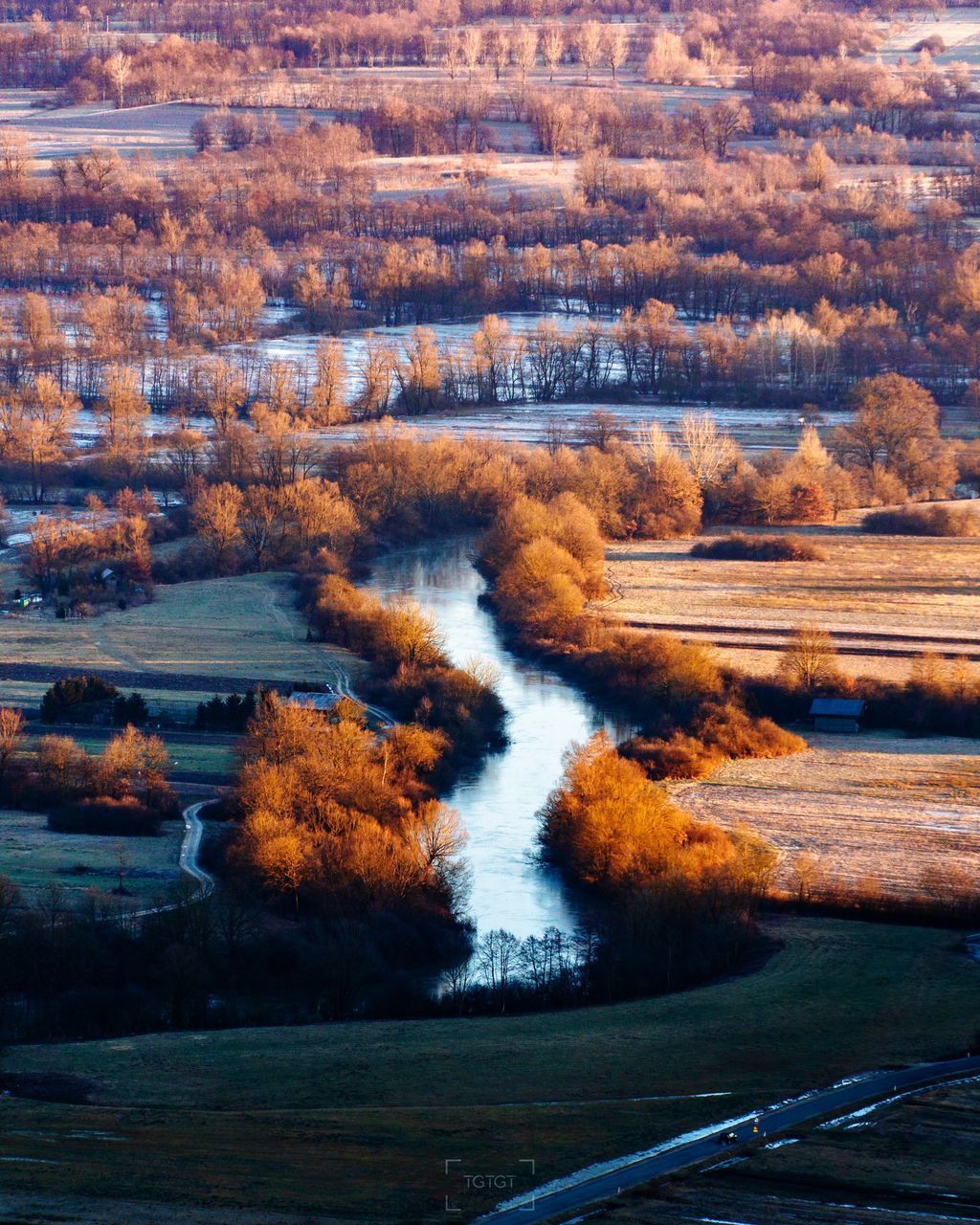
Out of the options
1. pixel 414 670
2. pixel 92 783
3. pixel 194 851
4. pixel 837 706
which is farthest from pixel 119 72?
pixel 194 851

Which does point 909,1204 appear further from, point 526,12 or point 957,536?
point 526,12

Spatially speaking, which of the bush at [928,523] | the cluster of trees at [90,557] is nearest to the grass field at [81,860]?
the cluster of trees at [90,557]

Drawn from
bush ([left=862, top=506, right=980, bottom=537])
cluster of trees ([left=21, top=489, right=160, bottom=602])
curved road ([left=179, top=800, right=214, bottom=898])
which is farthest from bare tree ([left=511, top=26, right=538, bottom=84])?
curved road ([left=179, top=800, right=214, bottom=898])

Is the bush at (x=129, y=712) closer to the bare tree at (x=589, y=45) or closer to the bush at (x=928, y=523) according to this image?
the bush at (x=928, y=523)

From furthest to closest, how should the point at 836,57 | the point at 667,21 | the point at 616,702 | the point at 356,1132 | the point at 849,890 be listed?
the point at 667,21 < the point at 836,57 < the point at 616,702 < the point at 849,890 < the point at 356,1132

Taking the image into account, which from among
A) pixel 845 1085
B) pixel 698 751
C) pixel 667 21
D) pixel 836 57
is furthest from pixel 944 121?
pixel 845 1085
